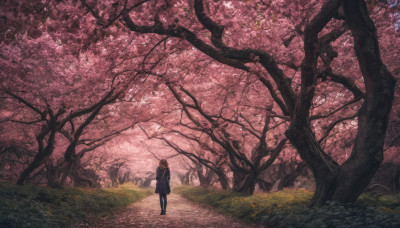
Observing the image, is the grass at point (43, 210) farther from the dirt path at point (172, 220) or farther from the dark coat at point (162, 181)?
Answer: the dark coat at point (162, 181)

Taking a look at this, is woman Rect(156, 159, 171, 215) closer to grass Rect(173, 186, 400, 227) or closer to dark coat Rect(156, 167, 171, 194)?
dark coat Rect(156, 167, 171, 194)

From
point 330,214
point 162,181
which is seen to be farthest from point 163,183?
point 330,214

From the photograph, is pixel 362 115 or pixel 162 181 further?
pixel 162 181

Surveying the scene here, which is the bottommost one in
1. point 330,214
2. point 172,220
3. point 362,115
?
point 172,220

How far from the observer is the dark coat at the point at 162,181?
1015cm

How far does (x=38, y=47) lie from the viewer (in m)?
11.5

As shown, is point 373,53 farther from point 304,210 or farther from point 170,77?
point 170,77

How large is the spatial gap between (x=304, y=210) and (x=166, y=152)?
3085 centimetres

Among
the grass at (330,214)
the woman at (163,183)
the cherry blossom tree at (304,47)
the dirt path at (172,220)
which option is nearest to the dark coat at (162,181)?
the woman at (163,183)

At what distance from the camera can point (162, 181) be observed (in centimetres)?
1027

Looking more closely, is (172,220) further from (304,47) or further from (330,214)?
(304,47)

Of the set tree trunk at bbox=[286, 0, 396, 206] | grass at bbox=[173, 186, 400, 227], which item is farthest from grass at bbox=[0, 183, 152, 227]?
tree trunk at bbox=[286, 0, 396, 206]

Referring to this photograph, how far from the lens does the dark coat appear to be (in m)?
10.1

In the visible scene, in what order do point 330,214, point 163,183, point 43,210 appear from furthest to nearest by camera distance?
point 163,183, point 43,210, point 330,214
